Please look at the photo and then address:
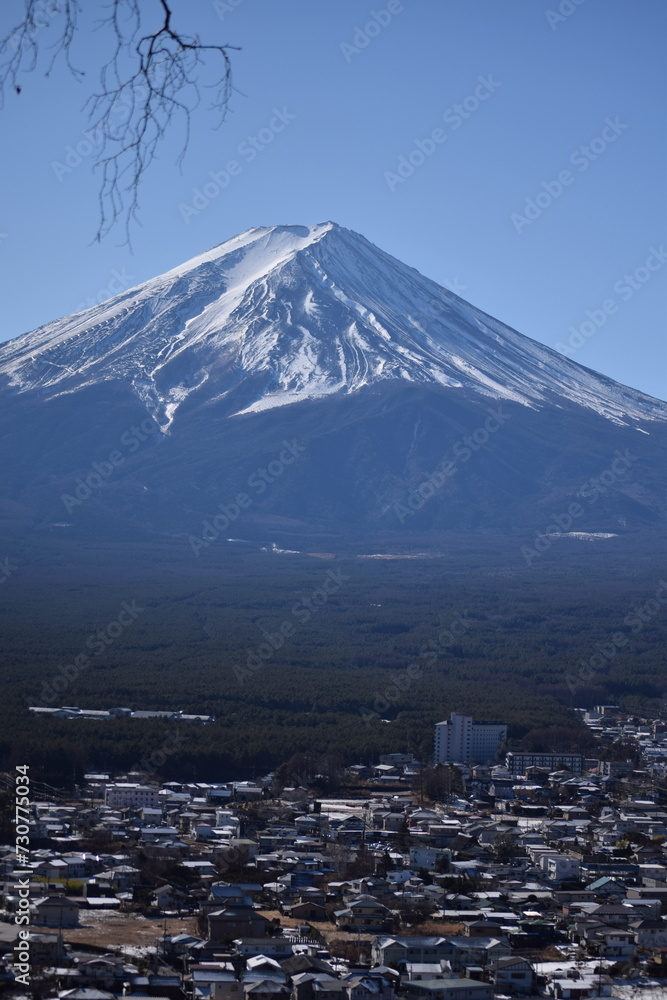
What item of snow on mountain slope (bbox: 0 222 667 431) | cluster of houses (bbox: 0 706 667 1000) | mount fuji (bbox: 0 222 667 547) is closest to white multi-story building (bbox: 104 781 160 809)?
cluster of houses (bbox: 0 706 667 1000)

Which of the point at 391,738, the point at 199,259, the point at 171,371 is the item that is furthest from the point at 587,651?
the point at 199,259

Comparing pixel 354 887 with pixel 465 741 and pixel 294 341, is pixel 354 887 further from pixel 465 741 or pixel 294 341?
pixel 294 341

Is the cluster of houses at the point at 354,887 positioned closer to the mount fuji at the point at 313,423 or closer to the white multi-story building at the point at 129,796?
the white multi-story building at the point at 129,796

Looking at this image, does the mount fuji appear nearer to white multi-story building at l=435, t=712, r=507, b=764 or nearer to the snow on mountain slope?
the snow on mountain slope

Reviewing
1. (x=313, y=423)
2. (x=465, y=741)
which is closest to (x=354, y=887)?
(x=465, y=741)

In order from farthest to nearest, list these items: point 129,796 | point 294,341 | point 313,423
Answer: point 294,341, point 313,423, point 129,796

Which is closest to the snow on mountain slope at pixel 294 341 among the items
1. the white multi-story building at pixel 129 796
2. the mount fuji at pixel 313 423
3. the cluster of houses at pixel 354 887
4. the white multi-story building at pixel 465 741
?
the mount fuji at pixel 313 423
